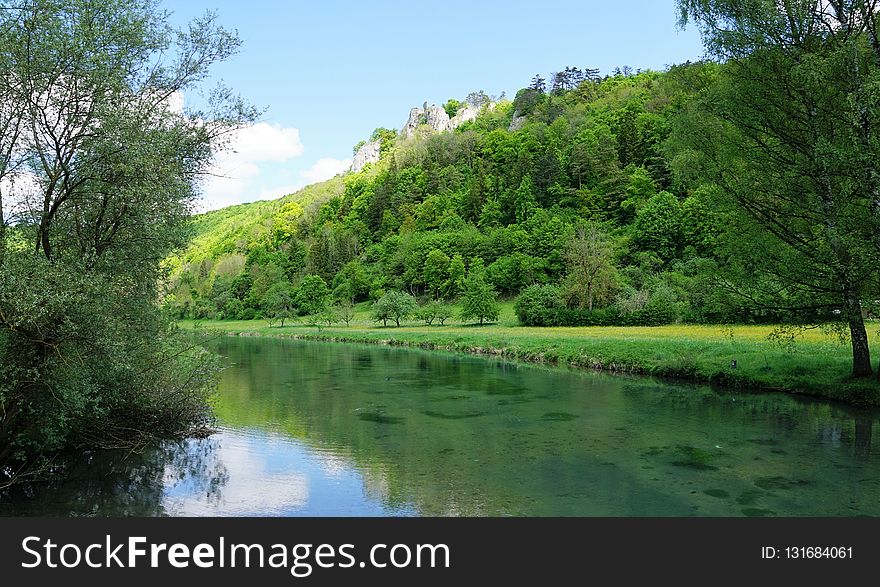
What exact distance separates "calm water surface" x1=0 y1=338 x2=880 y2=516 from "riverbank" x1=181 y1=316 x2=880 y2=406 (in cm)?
127

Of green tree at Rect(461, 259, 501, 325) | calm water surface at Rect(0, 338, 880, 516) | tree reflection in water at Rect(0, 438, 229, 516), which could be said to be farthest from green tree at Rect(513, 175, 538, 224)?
tree reflection in water at Rect(0, 438, 229, 516)

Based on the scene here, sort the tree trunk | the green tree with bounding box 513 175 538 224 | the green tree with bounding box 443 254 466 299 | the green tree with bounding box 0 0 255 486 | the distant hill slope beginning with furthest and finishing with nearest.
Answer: the distant hill slope, the green tree with bounding box 513 175 538 224, the green tree with bounding box 443 254 466 299, the tree trunk, the green tree with bounding box 0 0 255 486

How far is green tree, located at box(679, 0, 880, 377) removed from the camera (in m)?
17.0

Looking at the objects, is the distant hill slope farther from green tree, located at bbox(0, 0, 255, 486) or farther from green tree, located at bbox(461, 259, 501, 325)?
green tree, located at bbox(0, 0, 255, 486)

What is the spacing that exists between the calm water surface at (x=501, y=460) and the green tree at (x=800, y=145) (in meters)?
4.58

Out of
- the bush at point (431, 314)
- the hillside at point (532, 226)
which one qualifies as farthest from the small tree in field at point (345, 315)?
the hillside at point (532, 226)

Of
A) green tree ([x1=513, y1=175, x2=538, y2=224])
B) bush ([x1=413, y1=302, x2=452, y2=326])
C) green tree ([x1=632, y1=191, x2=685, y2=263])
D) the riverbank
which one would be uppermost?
green tree ([x1=513, y1=175, x2=538, y2=224])

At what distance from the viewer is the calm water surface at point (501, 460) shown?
1148cm

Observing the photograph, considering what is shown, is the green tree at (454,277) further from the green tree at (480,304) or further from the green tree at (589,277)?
the green tree at (589,277)

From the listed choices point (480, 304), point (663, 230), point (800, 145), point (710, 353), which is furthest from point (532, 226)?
point (800, 145)

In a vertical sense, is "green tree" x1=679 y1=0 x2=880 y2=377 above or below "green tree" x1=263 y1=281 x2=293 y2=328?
above
